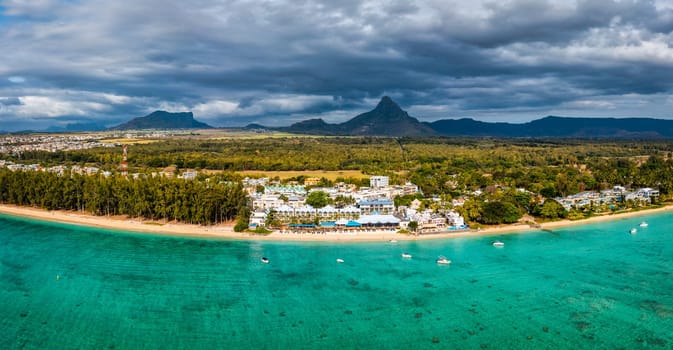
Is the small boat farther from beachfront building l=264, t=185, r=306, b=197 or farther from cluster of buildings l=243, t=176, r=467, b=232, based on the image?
beachfront building l=264, t=185, r=306, b=197

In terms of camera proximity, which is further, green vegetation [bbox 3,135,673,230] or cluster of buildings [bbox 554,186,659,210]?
cluster of buildings [bbox 554,186,659,210]

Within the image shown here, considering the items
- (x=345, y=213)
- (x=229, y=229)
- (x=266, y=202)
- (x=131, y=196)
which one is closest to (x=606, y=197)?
(x=345, y=213)

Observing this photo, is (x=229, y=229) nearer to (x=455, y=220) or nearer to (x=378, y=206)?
(x=378, y=206)

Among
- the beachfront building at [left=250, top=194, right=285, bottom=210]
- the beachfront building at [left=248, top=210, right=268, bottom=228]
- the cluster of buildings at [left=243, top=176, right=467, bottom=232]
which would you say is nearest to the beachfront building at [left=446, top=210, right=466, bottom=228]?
the cluster of buildings at [left=243, top=176, right=467, bottom=232]

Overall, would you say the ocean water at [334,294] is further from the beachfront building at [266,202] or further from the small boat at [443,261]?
the beachfront building at [266,202]

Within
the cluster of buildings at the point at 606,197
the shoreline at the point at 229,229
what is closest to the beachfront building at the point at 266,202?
the shoreline at the point at 229,229

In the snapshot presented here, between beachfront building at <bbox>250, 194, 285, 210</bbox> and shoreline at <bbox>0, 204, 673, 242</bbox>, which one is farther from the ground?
beachfront building at <bbox>250, 194, 285, 210</bbox>

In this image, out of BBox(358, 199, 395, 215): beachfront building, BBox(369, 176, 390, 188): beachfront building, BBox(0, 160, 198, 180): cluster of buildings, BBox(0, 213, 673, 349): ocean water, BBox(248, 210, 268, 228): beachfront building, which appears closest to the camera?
BBox(0, 213, 673, 349): ocean water
